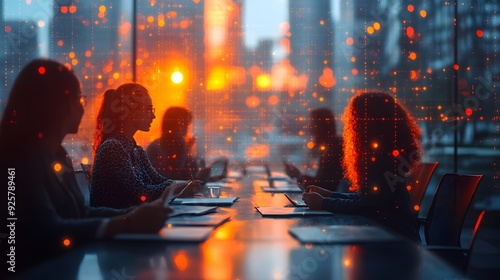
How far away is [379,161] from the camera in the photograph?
7.52 ft

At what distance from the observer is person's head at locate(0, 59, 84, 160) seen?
1526 mm

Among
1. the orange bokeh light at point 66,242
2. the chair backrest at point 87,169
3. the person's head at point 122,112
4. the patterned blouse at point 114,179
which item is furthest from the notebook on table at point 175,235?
the chair backrest at point 87,169

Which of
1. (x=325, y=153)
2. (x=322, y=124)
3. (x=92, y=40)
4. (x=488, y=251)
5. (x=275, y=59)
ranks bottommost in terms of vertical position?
(x=488, y=251)

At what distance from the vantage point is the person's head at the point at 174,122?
15.2 feet

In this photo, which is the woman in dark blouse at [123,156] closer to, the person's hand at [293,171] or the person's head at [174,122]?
the person's head at [174,122]

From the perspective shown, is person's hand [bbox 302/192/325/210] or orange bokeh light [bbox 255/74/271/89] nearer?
person's hand [bbox 302/192/325/210]

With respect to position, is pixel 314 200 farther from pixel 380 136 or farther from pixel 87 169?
pixel 87 169

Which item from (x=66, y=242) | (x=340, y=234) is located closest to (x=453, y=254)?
(x=340, y=234)

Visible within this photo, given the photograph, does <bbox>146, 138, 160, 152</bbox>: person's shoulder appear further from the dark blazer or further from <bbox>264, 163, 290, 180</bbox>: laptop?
the dark blazer

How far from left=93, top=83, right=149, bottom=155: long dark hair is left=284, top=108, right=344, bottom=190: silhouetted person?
62.7 inches

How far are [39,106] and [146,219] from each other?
48 cm

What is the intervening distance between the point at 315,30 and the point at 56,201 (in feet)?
12.1

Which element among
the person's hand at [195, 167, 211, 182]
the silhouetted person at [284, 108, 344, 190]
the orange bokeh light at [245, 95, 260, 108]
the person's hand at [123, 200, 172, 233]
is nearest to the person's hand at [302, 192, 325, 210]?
the person's hand at [123, 200, 172, 233]

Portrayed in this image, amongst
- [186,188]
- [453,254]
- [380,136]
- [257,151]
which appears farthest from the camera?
[257,151]
